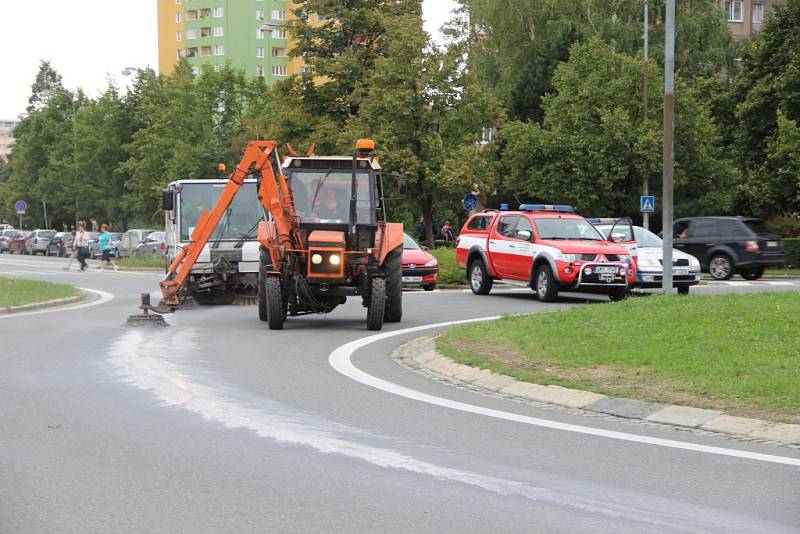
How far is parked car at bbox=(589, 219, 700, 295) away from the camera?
2442 centimetres

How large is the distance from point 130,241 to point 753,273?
35334 millimetres

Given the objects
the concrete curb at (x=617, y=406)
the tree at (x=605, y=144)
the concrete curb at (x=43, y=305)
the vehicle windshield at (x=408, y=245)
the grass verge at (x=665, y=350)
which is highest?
the tree at (x=605, y=144)

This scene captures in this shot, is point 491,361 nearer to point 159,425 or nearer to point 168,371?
point 168,371

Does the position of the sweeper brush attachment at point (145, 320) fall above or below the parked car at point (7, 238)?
below

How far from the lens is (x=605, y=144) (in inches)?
1727

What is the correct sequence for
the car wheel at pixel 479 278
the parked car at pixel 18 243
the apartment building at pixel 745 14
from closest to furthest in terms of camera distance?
1. the car wheel at pixel 479 278
2. the parked car at pixel 18 243
3. the apartment building at pixel 745 14

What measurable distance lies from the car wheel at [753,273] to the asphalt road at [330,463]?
22.9 metres

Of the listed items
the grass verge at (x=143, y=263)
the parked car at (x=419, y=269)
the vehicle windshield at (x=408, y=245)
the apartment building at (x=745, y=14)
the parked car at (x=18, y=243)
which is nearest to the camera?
the parked car at (x=419, y=269)

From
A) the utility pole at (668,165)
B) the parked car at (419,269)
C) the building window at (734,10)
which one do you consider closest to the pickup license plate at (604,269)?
the utility pole at (668,165)

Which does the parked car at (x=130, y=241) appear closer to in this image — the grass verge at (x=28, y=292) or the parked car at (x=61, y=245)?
the parked car at (x=61, y=245)

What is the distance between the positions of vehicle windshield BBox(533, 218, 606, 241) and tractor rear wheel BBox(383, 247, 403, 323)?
233 inches

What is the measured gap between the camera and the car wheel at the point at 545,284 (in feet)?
75.9

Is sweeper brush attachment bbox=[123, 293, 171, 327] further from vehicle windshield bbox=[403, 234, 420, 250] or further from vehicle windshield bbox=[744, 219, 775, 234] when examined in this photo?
vehicle windshield bbox=[744, 219, 775, 234]

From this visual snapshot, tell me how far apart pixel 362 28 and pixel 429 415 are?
152ft
